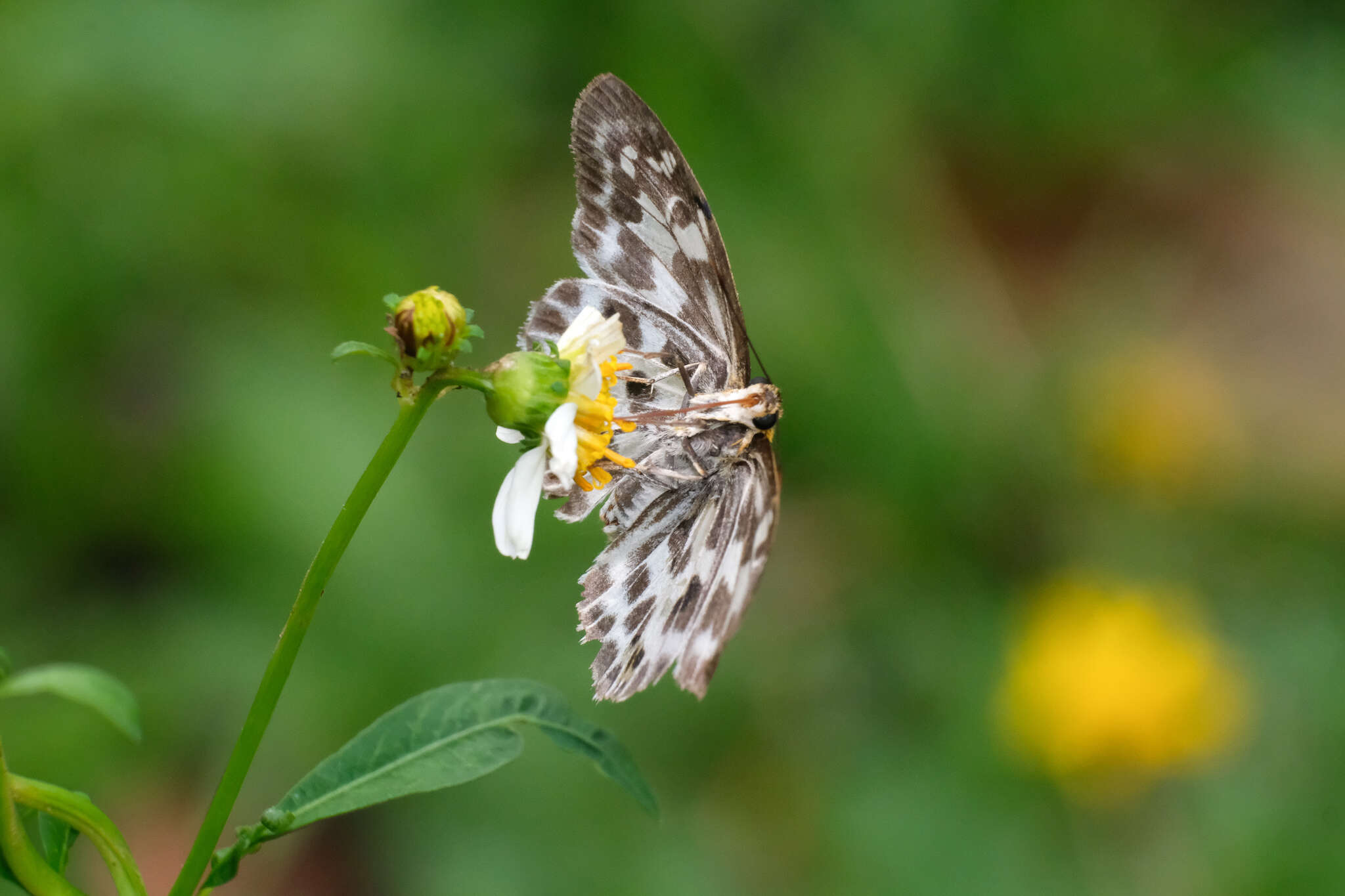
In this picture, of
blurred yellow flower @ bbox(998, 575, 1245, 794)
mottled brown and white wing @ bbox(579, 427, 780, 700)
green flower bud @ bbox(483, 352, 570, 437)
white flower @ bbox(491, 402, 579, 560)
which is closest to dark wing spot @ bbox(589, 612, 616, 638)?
mottled brown and white wing @ bbox(579, 427, 780, 700)

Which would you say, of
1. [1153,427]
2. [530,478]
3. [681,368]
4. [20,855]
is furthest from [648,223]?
[1153,427]

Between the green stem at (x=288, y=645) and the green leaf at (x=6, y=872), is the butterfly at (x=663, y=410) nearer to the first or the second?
the green stem at (x=288, y=645)

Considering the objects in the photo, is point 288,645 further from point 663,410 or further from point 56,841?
point 663,410

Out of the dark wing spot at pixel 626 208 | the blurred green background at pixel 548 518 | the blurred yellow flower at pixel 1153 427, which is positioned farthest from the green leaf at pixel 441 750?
the blurred yellow flower at pixel 1153 427

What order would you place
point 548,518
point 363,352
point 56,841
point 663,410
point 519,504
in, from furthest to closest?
point 548,518
point 663,410
point 519,504
point 56,841
point 363,352

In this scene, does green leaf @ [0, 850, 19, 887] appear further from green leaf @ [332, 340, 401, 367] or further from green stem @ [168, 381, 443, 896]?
green leaf @ [332, 340, 401, 367]

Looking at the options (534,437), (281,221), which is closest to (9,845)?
(534,437)
